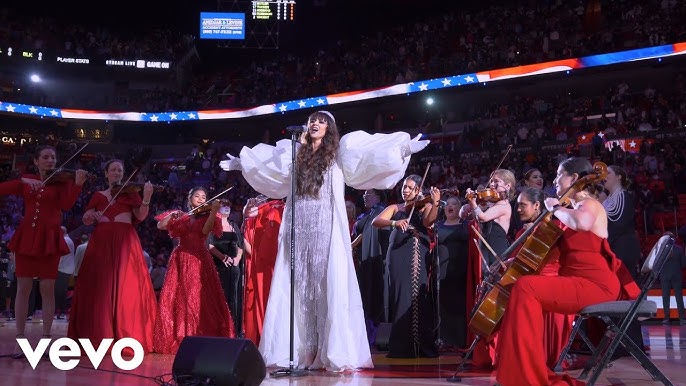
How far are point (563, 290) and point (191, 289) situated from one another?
12.7 feet

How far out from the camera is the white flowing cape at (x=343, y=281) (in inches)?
188

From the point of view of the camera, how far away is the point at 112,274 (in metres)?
6.02

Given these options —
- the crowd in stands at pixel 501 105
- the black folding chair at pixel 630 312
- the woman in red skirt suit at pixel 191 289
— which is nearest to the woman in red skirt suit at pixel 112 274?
the woman in red skirt suit at pixel 191 289

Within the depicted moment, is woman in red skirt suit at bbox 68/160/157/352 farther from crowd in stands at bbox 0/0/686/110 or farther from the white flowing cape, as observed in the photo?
crowd in stands at bbox 0/0/686/110

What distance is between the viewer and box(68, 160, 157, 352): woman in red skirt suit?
593 cm

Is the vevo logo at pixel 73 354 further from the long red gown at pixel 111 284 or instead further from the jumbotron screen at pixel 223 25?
the jumbotron screen at pixel 223 25

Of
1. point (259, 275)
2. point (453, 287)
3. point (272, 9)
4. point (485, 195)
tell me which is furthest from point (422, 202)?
point (272, 9)

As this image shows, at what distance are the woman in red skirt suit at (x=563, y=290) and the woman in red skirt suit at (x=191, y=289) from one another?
3.51 m

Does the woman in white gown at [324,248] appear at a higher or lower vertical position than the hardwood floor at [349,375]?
higher

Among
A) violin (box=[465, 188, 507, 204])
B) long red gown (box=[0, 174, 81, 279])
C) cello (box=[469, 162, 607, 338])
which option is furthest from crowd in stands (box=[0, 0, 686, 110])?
long red gown (box=[0, 174, 81, 279])

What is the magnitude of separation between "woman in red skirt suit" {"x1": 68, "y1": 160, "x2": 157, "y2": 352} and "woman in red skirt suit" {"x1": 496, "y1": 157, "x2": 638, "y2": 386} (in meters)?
3.39

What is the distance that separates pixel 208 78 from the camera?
32.5m

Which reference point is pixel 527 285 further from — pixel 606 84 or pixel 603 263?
pixel 606 84

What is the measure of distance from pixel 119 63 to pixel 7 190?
28.3 metres
